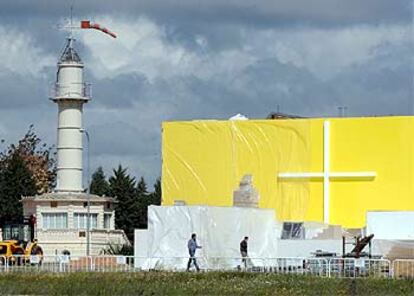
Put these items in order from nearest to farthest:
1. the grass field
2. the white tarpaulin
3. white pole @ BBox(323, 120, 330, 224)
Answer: the grass field, the white tarpaulin, white pole @ BBox(323, 120, 330, 224)

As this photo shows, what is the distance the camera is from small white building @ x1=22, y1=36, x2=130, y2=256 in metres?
82.6

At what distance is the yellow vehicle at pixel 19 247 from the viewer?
165 ft

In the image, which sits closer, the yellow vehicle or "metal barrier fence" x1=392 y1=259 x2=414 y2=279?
"metal barrier fence" x1=392 y1=259 x2=414 y2=279

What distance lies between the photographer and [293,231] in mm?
63250

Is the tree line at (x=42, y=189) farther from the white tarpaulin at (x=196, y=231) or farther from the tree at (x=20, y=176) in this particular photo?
the white tarpaulin at (x=196, y=231)

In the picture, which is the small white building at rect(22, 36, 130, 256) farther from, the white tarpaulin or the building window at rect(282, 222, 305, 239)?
the white tarpaulin

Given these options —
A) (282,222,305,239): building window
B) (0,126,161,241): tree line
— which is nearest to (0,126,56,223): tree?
(0,126,161,241): tree line

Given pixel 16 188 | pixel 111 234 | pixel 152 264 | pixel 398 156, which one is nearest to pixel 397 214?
pixel 398 156

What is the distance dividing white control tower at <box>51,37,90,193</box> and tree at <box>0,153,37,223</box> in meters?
10.7

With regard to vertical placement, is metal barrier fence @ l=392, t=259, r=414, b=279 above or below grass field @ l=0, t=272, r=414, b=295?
above

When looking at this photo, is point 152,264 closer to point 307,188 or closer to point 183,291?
point 183,291

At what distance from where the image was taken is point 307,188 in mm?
70750

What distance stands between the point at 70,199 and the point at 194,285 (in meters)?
45.6

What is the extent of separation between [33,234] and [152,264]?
1359 inches
